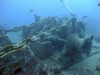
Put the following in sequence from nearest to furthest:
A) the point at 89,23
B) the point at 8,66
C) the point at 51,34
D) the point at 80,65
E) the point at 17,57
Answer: the point at 8,66, the point at 17,57, the point at 80,65, the point at 51,34, the point at 89,23

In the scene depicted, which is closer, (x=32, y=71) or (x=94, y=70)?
(x=32, y=71)

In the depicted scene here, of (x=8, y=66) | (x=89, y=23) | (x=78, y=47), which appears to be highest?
(x=8, y=66)

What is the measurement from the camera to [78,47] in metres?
6.82

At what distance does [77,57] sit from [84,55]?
3.16ft

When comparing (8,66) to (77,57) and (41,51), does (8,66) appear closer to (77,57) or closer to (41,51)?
(41,51)

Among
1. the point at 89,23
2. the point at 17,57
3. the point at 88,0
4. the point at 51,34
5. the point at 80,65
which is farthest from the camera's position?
the point at 88,0

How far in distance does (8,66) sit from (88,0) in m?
178

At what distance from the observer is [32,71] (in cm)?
458

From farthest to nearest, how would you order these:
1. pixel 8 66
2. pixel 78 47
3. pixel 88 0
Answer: pixel 88 0 < pixel 78 47 < pixel 8 66

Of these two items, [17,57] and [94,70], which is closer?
[17,57]

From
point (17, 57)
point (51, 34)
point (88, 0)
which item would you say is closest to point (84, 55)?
point (51, 34)

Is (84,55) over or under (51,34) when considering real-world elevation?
under

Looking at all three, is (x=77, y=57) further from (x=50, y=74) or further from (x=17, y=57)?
(x=17, y=57)

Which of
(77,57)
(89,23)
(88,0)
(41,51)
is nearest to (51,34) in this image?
(41,51)
